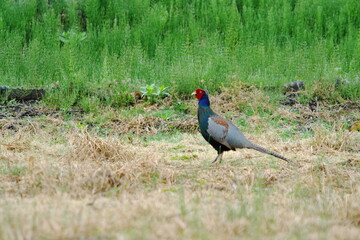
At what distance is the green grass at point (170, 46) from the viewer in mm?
8820

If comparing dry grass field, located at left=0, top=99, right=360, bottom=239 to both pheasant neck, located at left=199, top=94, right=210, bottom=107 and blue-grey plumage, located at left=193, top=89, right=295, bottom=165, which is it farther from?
pheasant neck, located at left=199, top=94, right=210, bottom=107

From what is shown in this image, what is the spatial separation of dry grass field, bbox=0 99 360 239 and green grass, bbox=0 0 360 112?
179 cm

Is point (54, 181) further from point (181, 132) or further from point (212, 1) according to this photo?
point (212, 1)

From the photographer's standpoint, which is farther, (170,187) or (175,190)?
(170,187)

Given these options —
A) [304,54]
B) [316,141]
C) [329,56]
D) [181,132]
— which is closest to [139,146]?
[181,132]

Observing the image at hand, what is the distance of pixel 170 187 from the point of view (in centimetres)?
418

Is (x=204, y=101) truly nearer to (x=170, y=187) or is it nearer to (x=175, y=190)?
(x=170, y=187)

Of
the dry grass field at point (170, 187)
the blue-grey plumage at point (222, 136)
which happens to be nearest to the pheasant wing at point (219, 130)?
the blue-grey plumage at point (222, 136)

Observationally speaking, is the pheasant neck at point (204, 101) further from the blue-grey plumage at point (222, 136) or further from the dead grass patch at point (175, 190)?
the dead grass patch at point (175, 190)

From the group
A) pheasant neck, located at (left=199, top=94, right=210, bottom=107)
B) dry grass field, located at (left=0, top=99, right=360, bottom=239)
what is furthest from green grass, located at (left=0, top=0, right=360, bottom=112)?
pheasant neck, located at (left=199, top=94, right=210, bottom=107)

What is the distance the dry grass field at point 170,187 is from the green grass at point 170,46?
1.79 metres

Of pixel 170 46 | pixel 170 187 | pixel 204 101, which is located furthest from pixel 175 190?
pixel 170 46

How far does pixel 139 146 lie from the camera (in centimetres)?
622

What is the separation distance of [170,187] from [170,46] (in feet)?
23.7
